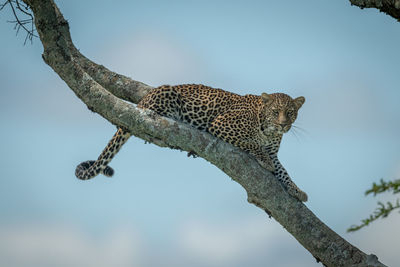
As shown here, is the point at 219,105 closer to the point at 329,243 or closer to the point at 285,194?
→ the point at 285,194

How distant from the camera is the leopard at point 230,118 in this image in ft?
35.7

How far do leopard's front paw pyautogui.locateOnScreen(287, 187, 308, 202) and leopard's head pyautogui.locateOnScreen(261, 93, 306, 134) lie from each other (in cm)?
126

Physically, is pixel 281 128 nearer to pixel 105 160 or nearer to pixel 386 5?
pixel 105 160

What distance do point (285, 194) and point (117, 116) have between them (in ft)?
9.87

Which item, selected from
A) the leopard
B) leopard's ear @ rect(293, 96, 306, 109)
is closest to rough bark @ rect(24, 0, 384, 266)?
the leopard

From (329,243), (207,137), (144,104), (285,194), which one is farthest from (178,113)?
(329,243)

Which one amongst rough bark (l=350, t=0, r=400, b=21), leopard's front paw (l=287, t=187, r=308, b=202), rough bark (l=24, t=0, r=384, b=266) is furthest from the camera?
leopard's front paw (l=287, t=187, r=308, b=202)

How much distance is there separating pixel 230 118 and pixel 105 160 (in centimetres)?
251

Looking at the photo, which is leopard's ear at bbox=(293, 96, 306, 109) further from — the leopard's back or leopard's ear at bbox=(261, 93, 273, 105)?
the leopard's back

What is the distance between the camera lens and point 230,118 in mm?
11109

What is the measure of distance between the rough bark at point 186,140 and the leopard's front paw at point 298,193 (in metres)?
0.86

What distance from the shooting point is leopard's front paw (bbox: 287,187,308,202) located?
33.8 ft

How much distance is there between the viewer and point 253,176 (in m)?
9.30

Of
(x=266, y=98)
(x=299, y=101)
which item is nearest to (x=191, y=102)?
(x=266, y=98)
